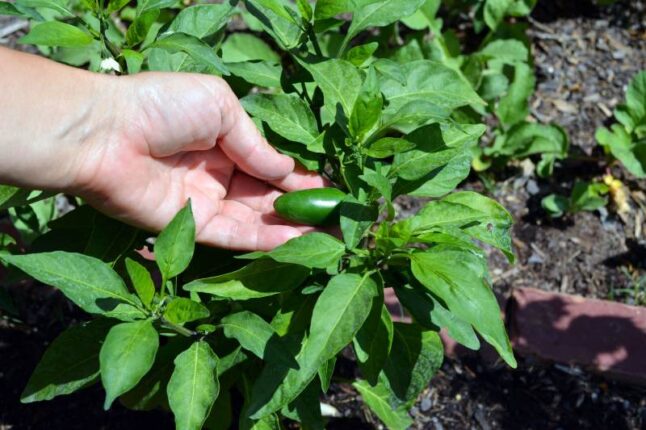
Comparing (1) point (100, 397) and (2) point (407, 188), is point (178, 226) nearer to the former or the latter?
(2) point (407, 188)

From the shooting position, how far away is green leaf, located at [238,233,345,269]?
182 centimetres

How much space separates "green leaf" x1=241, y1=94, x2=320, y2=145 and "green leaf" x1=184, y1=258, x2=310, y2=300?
1.20ft

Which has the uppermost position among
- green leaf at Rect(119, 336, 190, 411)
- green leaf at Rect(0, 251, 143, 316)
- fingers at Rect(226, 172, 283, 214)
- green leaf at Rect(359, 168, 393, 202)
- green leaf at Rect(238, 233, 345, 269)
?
green leaf at Rect(359, 168, 393, 202)

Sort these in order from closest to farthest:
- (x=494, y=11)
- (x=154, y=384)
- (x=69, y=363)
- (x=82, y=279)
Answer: (x=82, y=279) < (x=69, y=363) < (x=154, y=384) < (x=494, y=11)

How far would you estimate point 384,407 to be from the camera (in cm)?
280

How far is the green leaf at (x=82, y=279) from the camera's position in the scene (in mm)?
1739

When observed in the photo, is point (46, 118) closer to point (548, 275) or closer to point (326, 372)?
point (326, 372)

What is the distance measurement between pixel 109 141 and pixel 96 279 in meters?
0.47

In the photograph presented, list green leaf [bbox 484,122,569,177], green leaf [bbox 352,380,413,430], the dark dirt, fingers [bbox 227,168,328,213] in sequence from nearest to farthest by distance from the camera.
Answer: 1. fingers [bbox 227,168,328,213]
2. green leaf [bbox 352,380,413,430]
3. the dark dirt
4. green leaf [bbox 484,122,569,177]

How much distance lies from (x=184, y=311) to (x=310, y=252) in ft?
1.14

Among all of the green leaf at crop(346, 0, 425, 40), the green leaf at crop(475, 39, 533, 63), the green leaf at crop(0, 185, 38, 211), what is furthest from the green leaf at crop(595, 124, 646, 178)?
the green leaf at crop(0, 185, 38, 211)

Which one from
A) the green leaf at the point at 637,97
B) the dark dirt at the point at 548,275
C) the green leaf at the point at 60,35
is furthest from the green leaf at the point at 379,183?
the green leaf at the point at 637,97

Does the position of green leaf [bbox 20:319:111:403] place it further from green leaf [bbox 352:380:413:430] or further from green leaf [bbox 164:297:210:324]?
green leaf [bbox 352:380:413:430]

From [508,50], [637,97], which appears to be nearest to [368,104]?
[508,50]
